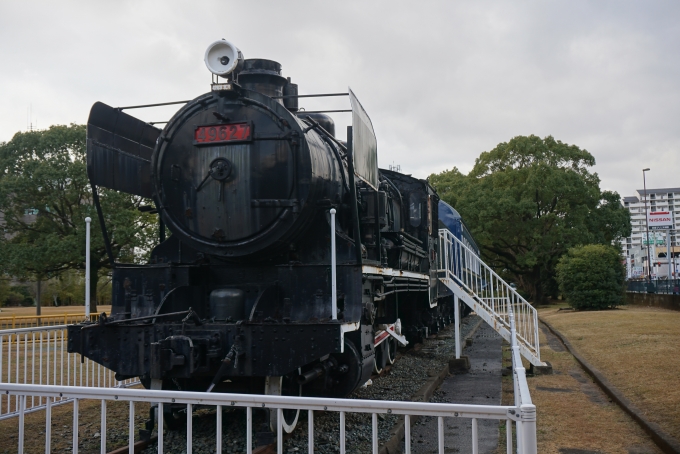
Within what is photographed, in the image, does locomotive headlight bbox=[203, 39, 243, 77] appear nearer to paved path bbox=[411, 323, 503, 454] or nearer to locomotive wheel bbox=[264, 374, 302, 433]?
locomotive wheel bbox=[264, 374, 302, 433]

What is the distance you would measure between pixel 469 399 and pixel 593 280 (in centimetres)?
2449

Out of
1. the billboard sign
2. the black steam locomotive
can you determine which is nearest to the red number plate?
the black steam locomotive

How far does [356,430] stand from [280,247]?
7.02ft

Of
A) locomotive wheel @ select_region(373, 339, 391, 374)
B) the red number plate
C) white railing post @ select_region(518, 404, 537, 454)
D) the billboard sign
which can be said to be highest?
the billboard sign

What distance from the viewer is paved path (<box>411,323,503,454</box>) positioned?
6.57 metres

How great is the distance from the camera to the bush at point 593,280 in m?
30.9

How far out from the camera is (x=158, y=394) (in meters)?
3.75

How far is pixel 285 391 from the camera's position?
22.3 ft

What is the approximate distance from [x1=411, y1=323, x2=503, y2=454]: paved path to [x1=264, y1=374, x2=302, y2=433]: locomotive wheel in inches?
50.3

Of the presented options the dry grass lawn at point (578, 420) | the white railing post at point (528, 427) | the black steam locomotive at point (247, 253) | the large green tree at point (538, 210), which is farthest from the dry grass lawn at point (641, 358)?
the large green tree at point (538, 210)

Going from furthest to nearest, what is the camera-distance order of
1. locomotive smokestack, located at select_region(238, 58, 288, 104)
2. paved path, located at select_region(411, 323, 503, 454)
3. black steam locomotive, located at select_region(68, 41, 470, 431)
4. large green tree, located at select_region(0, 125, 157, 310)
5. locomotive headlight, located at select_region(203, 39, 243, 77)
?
1. large green tree, located at select_region(0, 125, 157, 310)
2. locomotive smokestack, located at select_region(238, 58, 288, 104)
3. locomotive headlight, located at select_region(203, 39, 243, 77)
4. paved path, located at select_region(411, 323, 503, 454)
5. black steam locomotive, located at select_region(68, 41, 470, 431)

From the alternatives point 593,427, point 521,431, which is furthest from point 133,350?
point 593,427

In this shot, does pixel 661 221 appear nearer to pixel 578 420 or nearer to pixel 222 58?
pixel 578 420

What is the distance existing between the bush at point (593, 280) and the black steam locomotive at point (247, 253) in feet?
86.1
